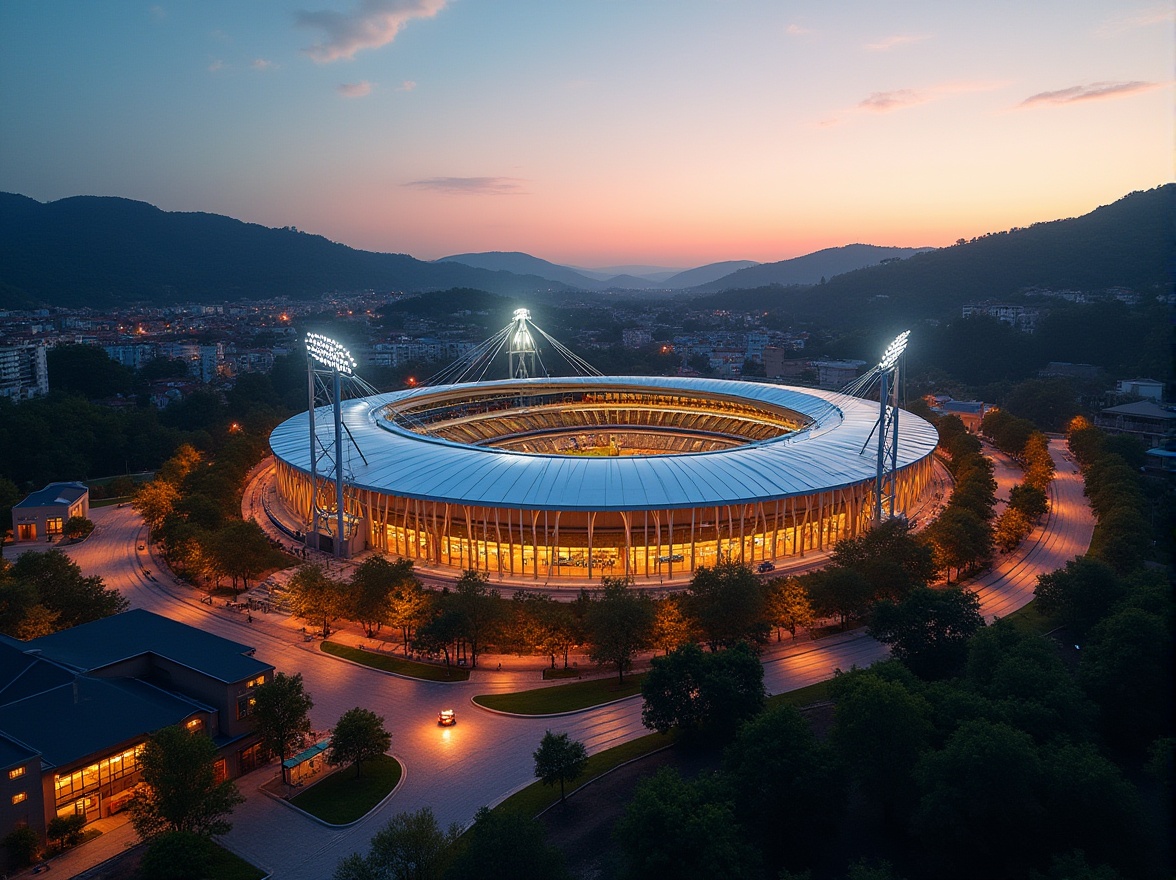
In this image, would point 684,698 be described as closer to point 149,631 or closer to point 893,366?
point 149,631

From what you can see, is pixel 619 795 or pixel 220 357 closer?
pixel 619 795

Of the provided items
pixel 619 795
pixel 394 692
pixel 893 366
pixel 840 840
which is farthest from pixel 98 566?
pixel 893 366

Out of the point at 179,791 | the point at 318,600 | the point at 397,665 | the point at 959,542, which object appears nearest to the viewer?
the point at 179,791

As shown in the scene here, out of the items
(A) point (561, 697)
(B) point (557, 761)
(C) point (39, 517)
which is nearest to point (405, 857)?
(B) point (557, 761)

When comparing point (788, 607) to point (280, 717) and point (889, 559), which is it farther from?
point (280, 717)

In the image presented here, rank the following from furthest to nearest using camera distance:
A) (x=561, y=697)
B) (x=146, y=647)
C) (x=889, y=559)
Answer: (x=889, y=559) < (x=561, y=697) < (x=146, y=647)

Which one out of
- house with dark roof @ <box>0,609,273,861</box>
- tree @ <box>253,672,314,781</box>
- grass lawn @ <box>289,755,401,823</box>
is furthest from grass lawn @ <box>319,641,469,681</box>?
tree @ <box>253,672,314,781</box>
